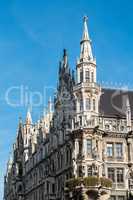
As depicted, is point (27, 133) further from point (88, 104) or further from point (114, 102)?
point (88, 104)

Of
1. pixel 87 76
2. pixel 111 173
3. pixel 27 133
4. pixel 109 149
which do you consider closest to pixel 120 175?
pixel 111 173

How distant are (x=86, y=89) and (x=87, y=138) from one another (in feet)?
25.6

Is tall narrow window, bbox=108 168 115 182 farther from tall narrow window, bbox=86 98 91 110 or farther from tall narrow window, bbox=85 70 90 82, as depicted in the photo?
tall narrow window, bbox=85 70 90 82

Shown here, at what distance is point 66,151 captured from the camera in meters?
88.1

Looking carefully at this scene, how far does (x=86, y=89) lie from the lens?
85.2m

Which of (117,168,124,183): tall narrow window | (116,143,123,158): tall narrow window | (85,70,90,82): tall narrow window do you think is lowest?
(117,168,124,183): tall narrow window

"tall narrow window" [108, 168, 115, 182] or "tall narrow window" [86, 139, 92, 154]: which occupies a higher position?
"tall narrow window" [86, 139, 92, 154]

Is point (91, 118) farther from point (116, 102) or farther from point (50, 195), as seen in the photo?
point (50, 195)

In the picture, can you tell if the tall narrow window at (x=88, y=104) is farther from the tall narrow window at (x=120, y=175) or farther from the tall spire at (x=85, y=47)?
the tall narrow window at (x=120, y=175)

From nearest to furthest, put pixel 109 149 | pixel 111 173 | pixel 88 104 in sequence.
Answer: pixel 111 173
pixel 109 149
pixel 88 104

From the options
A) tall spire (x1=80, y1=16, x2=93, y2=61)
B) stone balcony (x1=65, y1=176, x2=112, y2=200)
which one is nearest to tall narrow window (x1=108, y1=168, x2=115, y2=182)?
stone balcony (x1=65, y1=176, x2=112, y2=200)

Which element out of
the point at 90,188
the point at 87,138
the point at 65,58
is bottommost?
the point at 90,188

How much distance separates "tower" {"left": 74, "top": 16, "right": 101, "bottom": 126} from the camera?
3318 inches

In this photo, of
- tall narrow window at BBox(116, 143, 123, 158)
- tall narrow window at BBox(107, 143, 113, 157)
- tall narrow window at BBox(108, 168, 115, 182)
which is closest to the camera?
tall narrow window at BBox(108, 168, 115, 182)
